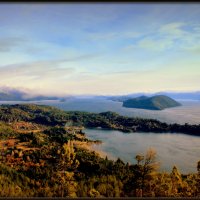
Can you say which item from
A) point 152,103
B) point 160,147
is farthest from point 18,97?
point 160,147

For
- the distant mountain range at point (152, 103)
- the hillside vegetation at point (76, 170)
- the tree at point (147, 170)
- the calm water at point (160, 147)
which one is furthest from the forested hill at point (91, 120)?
the tree at point (147, 170)

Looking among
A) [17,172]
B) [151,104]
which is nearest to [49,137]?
[17,172]

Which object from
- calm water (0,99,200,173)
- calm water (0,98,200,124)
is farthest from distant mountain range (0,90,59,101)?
calm water (0,99,200,173)

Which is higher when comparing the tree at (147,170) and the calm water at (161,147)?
the tree at (147,170)

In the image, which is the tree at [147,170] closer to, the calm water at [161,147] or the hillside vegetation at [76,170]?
the hillside vegetation at [76,170]

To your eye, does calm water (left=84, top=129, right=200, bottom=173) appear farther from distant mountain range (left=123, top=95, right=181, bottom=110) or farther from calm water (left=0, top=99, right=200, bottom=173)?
distant mountain range (left=123, top=95, right=181, bottom=110)

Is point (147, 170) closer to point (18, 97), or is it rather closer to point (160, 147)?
point (160, 147)
